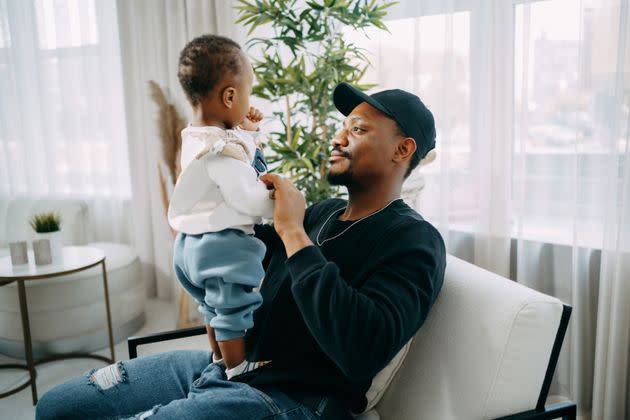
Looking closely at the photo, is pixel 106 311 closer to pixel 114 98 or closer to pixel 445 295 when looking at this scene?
pixel 114 98

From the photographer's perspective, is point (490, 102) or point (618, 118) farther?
point (490, 102)

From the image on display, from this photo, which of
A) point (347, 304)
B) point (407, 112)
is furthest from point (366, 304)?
point (407, 112)

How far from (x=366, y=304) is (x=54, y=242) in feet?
6.92

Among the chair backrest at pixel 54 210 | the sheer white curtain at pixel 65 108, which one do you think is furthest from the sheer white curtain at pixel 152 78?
the chair backrest at pixel 54 210

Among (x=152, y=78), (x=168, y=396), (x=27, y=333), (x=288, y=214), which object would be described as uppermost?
(x=152, y=78)

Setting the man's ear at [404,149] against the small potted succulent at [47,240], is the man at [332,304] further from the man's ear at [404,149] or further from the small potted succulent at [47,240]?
the small potted succulent at [47,240]

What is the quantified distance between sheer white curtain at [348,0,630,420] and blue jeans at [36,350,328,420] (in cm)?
117

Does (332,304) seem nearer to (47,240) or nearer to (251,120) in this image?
(251,120)

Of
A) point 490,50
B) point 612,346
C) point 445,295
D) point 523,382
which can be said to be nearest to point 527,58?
A: point 490,50

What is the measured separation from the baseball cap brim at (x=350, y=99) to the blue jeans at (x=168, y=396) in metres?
0.71

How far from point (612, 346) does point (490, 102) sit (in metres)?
1.09

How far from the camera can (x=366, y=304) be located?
3.28 ft

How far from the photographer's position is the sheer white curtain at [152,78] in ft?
10.5

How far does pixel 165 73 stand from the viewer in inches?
137
